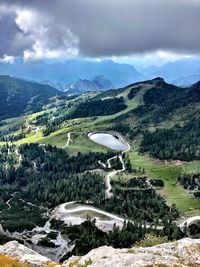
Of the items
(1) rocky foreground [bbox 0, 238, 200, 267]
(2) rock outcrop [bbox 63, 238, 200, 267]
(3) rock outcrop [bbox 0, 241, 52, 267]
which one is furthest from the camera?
(3) rock outcrop [bbox 0, 241, 52, 267]

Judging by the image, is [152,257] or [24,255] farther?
[24,255]

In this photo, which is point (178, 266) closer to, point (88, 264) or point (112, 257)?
point (112, 257)

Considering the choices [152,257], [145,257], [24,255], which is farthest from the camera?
[24,255]

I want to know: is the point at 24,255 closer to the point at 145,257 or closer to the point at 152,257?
the point at 145,257

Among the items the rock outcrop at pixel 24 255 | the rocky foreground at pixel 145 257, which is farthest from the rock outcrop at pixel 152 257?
the rock outcrop at pixel 24 255

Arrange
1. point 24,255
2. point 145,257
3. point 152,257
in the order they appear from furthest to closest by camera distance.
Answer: point 24,255 → point 152,257 → point 145,257

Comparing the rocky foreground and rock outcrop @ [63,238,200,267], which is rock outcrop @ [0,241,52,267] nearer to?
the rocky foreground

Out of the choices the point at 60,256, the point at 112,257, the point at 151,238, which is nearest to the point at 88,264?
the point at 112,257

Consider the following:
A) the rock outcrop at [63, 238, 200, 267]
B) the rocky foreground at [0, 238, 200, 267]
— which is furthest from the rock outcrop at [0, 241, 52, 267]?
the rock outcrop at [63, 238, 200, 267]

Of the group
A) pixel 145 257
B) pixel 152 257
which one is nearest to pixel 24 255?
pixel 145 257
